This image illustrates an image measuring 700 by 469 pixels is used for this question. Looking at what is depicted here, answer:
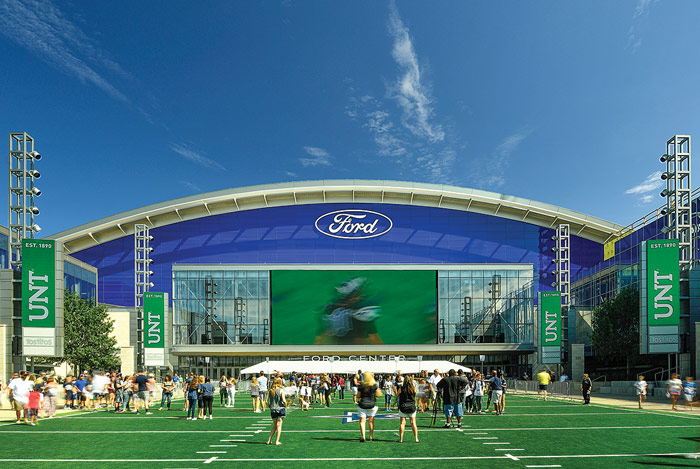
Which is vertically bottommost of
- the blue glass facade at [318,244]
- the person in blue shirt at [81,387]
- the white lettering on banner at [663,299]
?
the person in blue shirt at [81,387]

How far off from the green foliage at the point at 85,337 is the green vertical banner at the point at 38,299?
16.5 m

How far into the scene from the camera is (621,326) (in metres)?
44.5

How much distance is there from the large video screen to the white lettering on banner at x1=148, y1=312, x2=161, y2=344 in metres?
19.9

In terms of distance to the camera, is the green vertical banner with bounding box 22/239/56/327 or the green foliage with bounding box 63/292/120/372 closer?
the green vertical banner with bounding box 22/239/56/327

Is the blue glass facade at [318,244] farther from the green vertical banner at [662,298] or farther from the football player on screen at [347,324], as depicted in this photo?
the green vertical banner at [662,298]

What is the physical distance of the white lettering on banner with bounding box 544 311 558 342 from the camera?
4631 centimetres

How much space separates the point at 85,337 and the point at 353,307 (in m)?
27.6

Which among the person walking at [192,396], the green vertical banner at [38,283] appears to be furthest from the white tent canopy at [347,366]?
the person walking at [192,396]

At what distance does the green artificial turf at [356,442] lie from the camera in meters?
13.6

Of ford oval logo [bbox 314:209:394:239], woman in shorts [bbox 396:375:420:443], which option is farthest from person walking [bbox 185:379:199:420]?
ford oval logo [bbox 314:209:394:239]

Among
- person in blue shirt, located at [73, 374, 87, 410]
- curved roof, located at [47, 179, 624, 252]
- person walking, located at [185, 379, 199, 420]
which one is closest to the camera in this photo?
person walking, located at [185, 379, 199, 420]

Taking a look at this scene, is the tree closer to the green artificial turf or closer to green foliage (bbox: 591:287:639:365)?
green foliage (bbox: 591:287:639:365)

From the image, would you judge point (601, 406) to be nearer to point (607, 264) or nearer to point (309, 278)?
point (607, 264)

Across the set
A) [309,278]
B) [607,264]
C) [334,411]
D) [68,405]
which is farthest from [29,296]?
[607,264]
